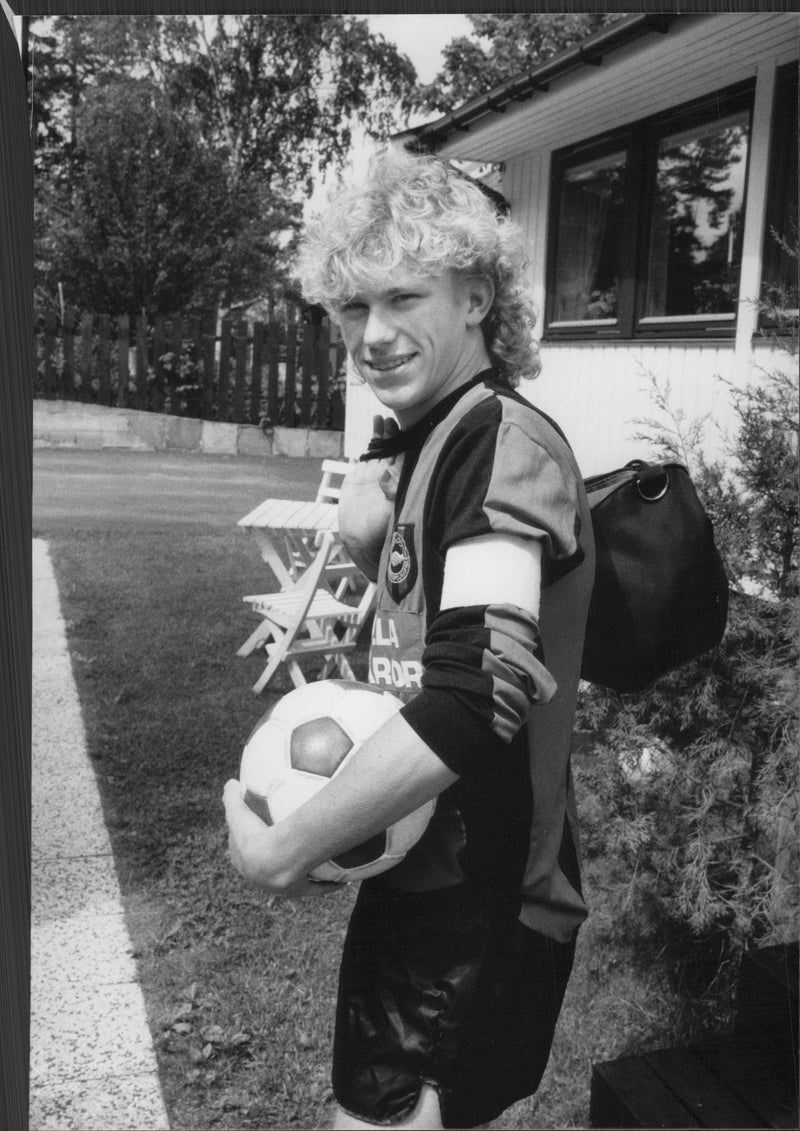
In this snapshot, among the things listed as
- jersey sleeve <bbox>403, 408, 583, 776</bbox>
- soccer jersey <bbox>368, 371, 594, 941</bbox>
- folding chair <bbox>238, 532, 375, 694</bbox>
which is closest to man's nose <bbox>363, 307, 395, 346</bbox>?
soccer jersey <bbox>368, 371, 594, 941</bbox>

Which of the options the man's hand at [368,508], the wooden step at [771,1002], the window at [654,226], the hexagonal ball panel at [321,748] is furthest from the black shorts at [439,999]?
the window at [654,226]

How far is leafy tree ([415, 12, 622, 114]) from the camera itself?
2.01 meters

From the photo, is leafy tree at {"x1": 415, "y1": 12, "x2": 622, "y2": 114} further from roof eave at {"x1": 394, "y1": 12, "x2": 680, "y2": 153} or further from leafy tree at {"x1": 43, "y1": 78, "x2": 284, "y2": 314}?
leafy tree at {"x1": 43, "y1": 78, "x2": 284, "y2": 314}

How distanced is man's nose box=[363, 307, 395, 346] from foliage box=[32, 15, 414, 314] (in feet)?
2.51

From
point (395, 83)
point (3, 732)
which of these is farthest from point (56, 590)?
point (395, 83)

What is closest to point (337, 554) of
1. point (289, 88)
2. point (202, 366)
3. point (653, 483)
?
point (202, 366)

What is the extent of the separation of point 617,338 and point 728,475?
115 cm

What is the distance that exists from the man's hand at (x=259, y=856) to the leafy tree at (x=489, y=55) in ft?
4.70

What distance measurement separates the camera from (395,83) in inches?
77.0

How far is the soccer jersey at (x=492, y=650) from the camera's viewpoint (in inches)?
43.4

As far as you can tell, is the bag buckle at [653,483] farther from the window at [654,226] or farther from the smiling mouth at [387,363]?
the window at [654,226]

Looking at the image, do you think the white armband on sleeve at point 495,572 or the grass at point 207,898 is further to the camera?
the grass at point 207,898

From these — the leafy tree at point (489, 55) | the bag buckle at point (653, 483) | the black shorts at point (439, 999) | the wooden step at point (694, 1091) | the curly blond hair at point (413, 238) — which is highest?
the leafy tree at point (489, 55)

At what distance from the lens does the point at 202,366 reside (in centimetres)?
220
